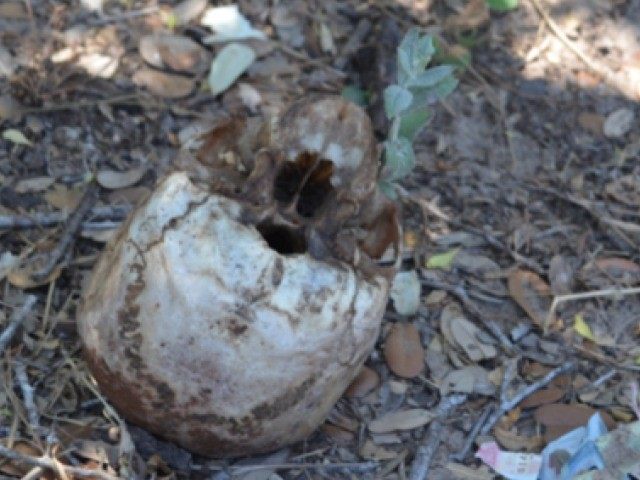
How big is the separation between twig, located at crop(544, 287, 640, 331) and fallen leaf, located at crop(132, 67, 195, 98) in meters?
1.23

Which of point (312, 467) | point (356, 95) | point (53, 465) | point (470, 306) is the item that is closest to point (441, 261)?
point (470, 306)

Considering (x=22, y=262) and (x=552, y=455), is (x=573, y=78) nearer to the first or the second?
(x=552, y=455)

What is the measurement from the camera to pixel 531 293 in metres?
3.15

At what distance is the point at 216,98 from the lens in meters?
3.49

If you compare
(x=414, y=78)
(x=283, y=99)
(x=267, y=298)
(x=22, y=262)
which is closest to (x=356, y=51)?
(x=283, y=99)

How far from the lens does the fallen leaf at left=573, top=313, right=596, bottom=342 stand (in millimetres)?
3059

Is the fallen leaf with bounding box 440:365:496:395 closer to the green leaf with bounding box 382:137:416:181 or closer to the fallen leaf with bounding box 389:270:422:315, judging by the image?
the fallen leaf with bounding box 389:270:422:315

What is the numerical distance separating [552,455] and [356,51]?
1.49 metres

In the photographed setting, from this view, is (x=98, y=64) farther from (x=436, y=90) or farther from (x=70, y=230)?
(x=436, y=90)

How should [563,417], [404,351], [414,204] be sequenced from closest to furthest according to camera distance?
1. [563,417]
2. [404,351]
3. [414,204]

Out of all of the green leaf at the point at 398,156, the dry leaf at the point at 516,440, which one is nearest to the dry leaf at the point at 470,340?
the dry leaf at the point at 516,440

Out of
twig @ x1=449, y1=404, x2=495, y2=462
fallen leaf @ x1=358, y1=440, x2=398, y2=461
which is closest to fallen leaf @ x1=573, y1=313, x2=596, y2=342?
twig @ x1=449, y1=404, x2=495, y2=462

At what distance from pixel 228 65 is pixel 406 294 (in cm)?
96

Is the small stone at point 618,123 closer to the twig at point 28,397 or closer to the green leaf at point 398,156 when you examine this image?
the green leaf at point 398,156
